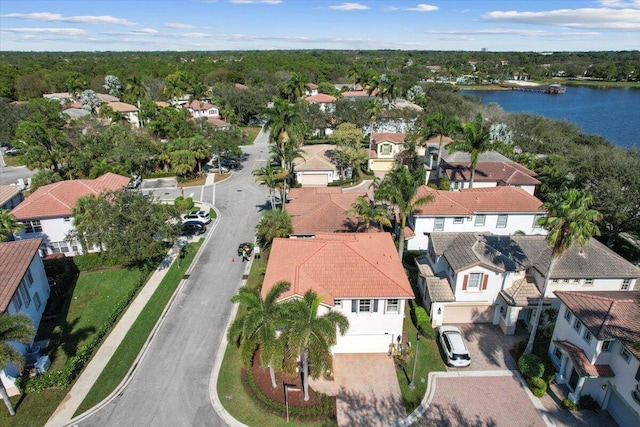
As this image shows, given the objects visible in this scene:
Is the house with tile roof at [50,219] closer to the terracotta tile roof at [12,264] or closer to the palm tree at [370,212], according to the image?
the terracotta tile roof at [12,264]

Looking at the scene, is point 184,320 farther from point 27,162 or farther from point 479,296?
point 27,162

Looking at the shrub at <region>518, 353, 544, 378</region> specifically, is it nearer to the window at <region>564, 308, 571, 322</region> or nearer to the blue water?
the window at <region>564, 308, 571, 322</region>

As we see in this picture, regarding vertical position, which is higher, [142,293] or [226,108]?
[226,108]

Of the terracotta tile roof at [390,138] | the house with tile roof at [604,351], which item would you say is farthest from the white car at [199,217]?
the house with tile roof at [604,351]

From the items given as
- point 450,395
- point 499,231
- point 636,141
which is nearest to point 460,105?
point 636,141

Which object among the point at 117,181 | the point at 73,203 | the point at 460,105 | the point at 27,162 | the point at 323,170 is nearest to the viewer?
the point at 73,203

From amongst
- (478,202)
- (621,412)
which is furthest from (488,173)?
(621,412)
